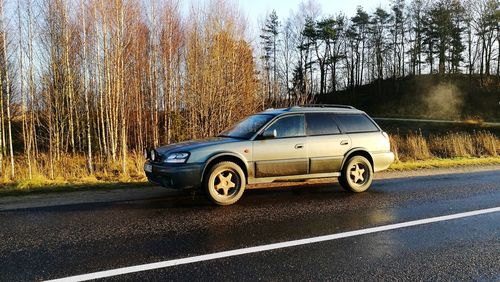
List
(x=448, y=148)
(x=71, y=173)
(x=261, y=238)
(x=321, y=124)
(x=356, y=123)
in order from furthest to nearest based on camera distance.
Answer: (x=448, y=148) → (x=71, y=173) → (x=356, y=123) → (x=321, y=124) → (x=261, y=238)

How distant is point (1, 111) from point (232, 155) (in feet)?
36.6

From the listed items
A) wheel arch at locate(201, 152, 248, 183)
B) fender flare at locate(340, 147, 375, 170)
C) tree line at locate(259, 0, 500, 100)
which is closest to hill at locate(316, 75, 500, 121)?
tree line at locate(259, 0, 500, 100)

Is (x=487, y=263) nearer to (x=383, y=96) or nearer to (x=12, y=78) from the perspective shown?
(x=12, y=78)

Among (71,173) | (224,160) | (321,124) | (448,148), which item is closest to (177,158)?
(224,160)

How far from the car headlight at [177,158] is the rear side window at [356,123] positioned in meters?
3.50

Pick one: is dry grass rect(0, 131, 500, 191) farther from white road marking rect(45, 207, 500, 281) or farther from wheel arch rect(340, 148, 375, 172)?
white road marking rect(45, 207, 500, 281)

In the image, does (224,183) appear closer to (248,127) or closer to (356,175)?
(248,127)

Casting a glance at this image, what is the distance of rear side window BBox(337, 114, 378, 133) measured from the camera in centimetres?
854

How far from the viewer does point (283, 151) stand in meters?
7.56

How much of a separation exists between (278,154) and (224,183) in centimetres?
120

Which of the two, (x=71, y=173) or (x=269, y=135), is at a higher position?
(x=269, y=135)

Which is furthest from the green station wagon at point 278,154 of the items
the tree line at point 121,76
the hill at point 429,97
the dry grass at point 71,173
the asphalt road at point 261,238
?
the hill at point 429,97

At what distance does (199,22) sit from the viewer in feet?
55.8

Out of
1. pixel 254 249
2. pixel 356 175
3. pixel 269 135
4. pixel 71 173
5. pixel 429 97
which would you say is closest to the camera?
pixel 254 249
